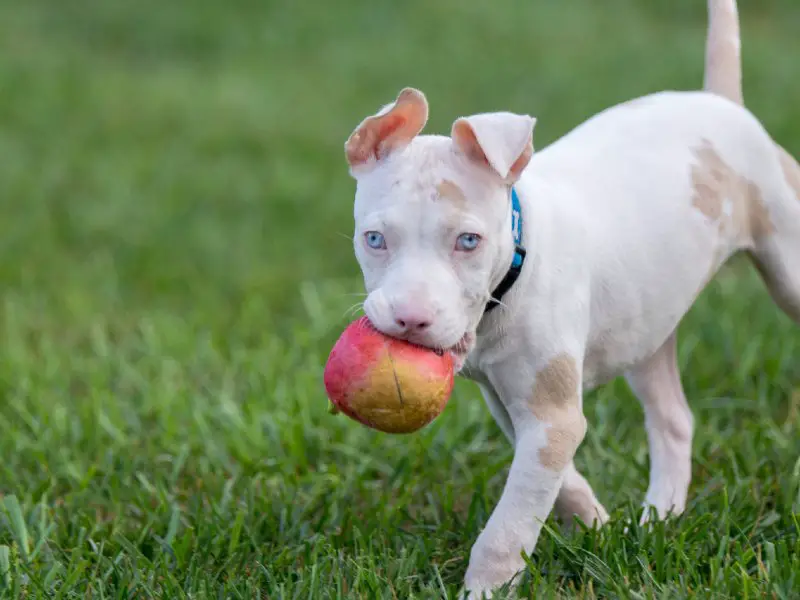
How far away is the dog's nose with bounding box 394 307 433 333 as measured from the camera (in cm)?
263

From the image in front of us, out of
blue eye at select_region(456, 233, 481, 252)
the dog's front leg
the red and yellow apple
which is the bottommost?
the dog's front leg

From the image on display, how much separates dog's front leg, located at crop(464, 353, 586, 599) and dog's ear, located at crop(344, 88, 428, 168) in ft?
2.18

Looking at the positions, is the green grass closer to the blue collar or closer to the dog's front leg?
the dog's front leg

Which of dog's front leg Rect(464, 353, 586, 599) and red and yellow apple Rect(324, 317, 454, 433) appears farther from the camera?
dog's front leg Rect(464, 353, 586, 599)

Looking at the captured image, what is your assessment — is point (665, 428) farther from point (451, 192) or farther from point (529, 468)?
point (451, 192)

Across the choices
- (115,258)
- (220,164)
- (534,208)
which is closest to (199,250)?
(115,258)

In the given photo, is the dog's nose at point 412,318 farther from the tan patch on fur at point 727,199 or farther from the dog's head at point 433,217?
the tan patch on fur at point 727,199

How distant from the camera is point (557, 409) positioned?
3.10 metres

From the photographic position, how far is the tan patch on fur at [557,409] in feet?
10.1

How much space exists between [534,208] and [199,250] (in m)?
4.36

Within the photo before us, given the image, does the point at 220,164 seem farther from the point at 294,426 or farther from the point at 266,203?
the point at 294,426

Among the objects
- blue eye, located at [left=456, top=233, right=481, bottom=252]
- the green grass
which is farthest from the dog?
the green grass

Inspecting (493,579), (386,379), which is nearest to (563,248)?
(386,379)

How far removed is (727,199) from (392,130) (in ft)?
4.07
